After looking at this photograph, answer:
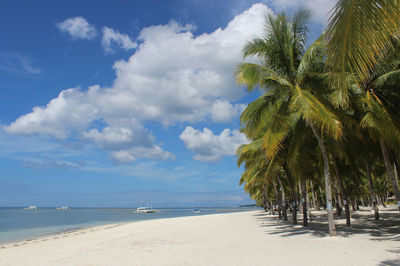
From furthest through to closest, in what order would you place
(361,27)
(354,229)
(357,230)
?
(354,229) → (357,230) → (361,27)

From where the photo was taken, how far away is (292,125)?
531 inches

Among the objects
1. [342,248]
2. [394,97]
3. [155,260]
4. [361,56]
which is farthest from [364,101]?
[155,260]

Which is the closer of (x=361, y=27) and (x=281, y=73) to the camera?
(x=361, y=27)

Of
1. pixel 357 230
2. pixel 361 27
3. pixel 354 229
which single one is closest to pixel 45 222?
pixel 354 229

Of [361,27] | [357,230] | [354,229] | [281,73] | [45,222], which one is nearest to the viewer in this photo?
[361,27]

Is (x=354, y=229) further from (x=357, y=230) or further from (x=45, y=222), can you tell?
(x=45, y=222)

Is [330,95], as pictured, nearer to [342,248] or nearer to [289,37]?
[289,37]

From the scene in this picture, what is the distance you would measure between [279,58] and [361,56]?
28.1 feet

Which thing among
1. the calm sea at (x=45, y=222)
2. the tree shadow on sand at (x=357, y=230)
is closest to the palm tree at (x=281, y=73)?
the tree shadow on sand at (x=357, y=230)

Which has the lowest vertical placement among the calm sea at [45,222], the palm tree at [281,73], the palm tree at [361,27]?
the calm sea at [45,222]

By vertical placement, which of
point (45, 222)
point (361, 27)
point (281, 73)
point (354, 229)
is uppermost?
point (281, 73)

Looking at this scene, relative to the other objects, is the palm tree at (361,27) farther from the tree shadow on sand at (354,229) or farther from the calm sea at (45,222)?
the calm sea at (45,222)

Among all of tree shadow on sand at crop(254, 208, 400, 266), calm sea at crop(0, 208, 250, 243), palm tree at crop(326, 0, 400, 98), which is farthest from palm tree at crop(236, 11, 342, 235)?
calm sea at crop(0, 208, 250, 243)

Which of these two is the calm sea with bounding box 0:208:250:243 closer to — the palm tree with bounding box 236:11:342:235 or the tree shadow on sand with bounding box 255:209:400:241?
the tree shadow on sand with bounding box 255:209:400:241
